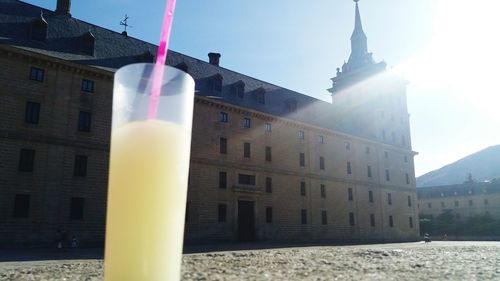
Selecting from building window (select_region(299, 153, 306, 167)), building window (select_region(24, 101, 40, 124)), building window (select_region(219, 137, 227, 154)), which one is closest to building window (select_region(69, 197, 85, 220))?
building window (select_region(24, 101, 40, 124))

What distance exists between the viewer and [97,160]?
22844 millimetres

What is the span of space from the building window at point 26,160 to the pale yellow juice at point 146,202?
21.8 metres

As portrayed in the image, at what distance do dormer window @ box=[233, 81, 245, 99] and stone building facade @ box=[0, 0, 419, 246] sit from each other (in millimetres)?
95

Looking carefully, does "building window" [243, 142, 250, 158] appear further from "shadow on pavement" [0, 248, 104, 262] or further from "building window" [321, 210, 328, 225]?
"shadow on pavement" [0, 248, 104, 262]

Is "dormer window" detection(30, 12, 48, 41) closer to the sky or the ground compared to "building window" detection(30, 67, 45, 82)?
closer to the sky

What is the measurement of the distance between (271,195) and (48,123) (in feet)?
57.2

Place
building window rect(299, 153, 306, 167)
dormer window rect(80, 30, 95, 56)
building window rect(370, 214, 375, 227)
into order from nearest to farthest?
dormer window rect(80, 30, 95, 56), building window rect(299, 153, 306, 167), building window rect(370, 214, 375, 227)

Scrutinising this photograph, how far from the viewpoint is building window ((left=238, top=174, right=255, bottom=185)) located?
29.9 meters

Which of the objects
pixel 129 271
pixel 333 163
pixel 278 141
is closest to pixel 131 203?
pixel 129 271

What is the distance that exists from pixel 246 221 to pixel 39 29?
18977mm

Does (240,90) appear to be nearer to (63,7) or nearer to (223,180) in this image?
(223,180)

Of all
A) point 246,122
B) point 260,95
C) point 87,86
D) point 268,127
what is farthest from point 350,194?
point 87,86

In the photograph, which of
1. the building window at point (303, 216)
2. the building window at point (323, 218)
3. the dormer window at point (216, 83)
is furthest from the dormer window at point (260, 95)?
the building window at point (323, 218)

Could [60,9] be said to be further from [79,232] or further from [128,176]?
[128,176]
